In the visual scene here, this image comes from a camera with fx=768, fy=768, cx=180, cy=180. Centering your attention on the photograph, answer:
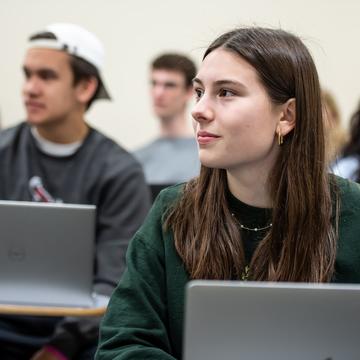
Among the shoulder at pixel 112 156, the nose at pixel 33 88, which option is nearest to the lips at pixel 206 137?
the shoulder at pixel 112 156

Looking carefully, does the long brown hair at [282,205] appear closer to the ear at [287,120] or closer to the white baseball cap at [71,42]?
the ear at [287,120]

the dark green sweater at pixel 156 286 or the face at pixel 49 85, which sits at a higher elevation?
the face at pixel 49 85

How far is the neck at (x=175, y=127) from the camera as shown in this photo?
4.16 meters

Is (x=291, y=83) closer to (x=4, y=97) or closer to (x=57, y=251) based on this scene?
(x=57, y=251)

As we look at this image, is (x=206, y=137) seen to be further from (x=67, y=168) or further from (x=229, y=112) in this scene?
(x=67, y=168)

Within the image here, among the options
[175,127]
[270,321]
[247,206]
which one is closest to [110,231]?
[247,206]

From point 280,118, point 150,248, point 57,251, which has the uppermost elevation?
point 280,118

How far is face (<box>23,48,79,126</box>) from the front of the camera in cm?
252

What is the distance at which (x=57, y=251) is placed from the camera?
1.88m

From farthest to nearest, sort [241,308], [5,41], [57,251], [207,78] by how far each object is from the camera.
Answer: [5,41], [57,251], [207,78], [241,308]

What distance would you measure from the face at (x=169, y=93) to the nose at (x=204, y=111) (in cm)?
273

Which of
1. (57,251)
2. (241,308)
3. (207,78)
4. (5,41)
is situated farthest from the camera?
(5,41)

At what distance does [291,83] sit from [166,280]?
1.46 feet

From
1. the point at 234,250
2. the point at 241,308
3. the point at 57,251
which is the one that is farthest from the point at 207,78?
the point at 57,251
